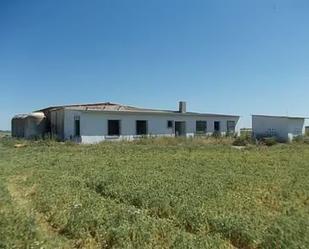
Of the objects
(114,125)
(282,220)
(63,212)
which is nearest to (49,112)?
(114,125)

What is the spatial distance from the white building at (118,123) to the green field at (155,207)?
39.7ft

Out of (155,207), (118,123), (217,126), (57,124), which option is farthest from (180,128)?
(155,207)

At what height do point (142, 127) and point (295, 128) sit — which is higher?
point (142, 127)

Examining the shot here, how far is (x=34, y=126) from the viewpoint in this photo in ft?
87.7

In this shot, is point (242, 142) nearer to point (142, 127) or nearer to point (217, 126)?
point (217, 126)

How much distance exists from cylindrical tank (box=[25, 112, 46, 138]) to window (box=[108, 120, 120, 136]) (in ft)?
16.2

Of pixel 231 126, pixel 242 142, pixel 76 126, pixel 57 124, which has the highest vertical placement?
pixel 57 124

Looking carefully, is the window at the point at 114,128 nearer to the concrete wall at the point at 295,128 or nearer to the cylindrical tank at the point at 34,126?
the cylindrical tank at the point at 34,126

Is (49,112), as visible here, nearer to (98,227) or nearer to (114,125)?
(114,125)

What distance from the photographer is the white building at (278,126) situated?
29188 millimetres

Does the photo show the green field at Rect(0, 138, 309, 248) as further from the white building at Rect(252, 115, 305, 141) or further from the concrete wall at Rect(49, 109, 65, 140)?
the white building at Rect(252, 115, 305, 141)

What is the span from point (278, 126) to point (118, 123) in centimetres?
1298

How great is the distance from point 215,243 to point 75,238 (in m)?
2.06

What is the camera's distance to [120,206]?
691 centimetres
